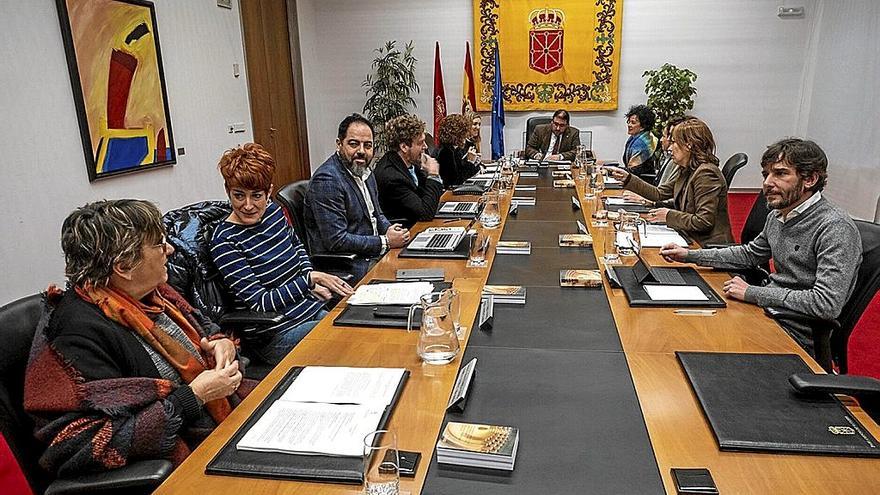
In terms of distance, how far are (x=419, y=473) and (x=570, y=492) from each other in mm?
253

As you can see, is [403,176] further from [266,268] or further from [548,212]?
[266,268]

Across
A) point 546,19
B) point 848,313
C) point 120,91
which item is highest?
point 546,19

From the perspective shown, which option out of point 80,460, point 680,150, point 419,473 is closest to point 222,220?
point 80,460

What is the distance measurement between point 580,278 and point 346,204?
1.24 metres

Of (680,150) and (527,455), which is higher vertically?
(680,150)

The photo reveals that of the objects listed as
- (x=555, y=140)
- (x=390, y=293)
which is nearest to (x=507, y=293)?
(x=390, y=293)

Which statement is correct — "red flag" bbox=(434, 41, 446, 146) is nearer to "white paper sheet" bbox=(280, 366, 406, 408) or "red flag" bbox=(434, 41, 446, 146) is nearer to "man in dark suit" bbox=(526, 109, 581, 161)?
"man in dark suit" bbox=(526, 109, 581, 161)

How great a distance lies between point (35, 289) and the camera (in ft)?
9.91

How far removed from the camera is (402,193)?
10.2 feet

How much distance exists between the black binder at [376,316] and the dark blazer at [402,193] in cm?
133

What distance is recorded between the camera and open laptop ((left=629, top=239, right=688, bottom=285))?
193cm

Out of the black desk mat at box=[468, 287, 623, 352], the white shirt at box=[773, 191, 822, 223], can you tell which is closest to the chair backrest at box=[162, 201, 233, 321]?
the black desk mat at box=[468, 287, 623, 352]

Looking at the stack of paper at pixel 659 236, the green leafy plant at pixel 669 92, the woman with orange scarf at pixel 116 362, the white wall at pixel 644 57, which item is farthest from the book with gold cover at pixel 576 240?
the white wall at pixel 644 57

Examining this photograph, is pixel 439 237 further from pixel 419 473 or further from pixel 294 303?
pixel 419 473
